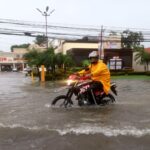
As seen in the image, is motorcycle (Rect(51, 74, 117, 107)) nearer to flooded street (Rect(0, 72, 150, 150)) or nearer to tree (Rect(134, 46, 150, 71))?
flooded street (Rect(0, 72, 150, 150))

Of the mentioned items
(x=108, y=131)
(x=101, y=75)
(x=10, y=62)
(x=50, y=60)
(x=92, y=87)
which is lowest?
(x=108, y=131)

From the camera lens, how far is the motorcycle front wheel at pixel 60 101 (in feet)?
36.8

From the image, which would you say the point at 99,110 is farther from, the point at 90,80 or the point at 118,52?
the point at 118,52

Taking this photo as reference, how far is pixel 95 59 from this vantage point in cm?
1133

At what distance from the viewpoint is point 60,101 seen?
11898mm

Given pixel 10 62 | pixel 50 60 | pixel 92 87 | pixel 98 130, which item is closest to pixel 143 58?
pixel 50 60

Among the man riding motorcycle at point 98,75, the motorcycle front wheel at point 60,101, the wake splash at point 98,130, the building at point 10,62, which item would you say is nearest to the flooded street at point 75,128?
the wake splash at point 98,130

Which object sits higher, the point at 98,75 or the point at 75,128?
the point at 98,75

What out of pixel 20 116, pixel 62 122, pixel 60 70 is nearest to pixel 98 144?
pixel 62 122

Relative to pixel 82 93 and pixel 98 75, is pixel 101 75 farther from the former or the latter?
A: pixel 82 93

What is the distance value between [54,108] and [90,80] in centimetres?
127

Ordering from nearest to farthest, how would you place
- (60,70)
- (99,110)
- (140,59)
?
1. (99,110)
2. (60,70)
3. (140,59)

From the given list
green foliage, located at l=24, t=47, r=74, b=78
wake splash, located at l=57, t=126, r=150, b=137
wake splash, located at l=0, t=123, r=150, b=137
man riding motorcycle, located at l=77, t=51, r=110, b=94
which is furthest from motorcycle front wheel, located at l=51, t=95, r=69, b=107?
green foliage, located at l=24, t=47, r=74, b=78

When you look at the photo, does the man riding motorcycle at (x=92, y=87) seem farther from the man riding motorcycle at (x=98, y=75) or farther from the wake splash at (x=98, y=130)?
the wake splash at (x=98, y=130)
